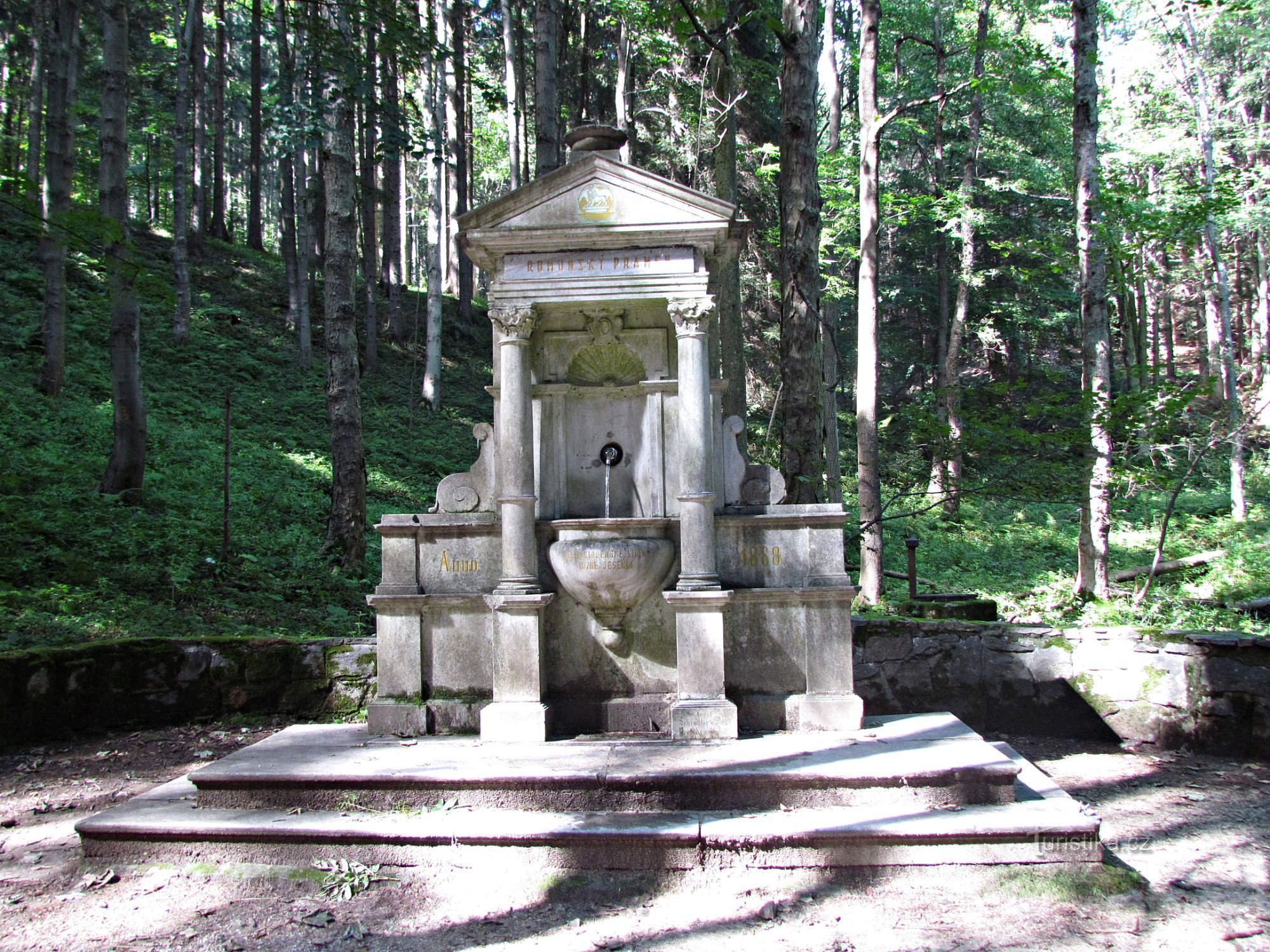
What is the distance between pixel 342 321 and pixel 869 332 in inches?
257

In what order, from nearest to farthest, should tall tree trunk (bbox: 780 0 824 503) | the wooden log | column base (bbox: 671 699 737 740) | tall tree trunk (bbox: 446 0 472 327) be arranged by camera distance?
column base (bbox: 671 699 737 740) < tall tree trunk (bbox: 780 0 824 503) < the wooden log < tall tree trunk (bbox: 446 0 472 327)

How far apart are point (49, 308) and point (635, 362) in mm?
12253

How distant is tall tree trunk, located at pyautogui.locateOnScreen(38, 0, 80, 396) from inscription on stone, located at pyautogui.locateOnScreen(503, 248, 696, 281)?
926 centimetres

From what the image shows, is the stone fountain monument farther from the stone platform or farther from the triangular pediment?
the stone platform

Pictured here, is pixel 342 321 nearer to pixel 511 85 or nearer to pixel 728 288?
pixel 728 288

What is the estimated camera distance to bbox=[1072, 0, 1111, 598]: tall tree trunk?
10414 millimetres

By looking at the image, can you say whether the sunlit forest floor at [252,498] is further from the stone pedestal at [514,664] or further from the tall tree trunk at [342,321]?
the stone pedestal at [514,664]

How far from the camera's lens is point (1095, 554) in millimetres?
10875

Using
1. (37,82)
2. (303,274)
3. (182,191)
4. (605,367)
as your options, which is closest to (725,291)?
(605,367)

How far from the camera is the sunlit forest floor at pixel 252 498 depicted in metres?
9.38

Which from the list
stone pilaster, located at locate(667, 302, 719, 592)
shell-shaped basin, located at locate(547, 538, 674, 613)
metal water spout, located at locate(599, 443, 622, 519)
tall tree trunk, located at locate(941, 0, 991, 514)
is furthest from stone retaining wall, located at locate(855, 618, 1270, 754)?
tall tree trunk, located at locate(941, 0, 991, 514)

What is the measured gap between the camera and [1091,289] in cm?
1066

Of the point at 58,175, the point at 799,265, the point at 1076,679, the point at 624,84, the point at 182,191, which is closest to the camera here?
the point at 1076,679

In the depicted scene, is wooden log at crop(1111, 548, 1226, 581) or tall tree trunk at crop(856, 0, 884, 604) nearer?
tall tree trunk at crop(856, 0, 884, 604)
